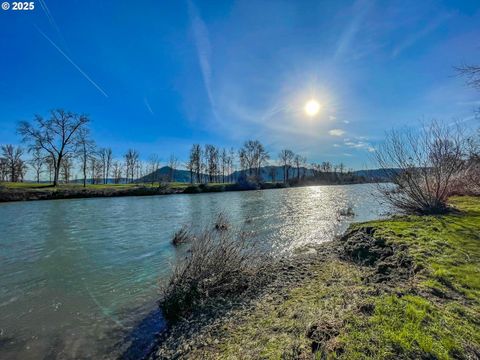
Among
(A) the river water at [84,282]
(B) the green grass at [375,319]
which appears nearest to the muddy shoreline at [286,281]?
(B) the green grass at [375,319]

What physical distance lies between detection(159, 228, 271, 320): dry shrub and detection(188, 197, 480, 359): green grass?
0.97 metres

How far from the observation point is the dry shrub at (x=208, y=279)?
547 cm

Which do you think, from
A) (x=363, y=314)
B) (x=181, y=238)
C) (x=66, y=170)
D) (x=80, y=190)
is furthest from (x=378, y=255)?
(x=66, y=170)

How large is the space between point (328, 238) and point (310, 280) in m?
7.27

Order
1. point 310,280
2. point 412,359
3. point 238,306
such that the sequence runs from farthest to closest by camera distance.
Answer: point 310,280 < point 238,306 < point 412,359

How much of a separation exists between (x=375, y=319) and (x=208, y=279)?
3543mm

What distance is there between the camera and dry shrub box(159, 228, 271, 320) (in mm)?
5469

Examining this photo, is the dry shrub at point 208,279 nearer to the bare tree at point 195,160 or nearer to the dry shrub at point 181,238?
the dry shrub at point 181,238

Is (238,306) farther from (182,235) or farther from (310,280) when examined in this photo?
(182,235)

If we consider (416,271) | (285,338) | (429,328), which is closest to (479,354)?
(429,328)

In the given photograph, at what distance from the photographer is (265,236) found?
13.4 meters

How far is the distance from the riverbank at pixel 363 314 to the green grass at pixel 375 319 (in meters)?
0.01

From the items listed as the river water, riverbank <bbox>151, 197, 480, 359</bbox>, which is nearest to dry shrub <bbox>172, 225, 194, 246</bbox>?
the river water

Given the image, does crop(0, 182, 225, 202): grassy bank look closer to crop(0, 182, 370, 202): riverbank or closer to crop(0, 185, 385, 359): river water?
crop(0, 182, 370, 202): riverbank
